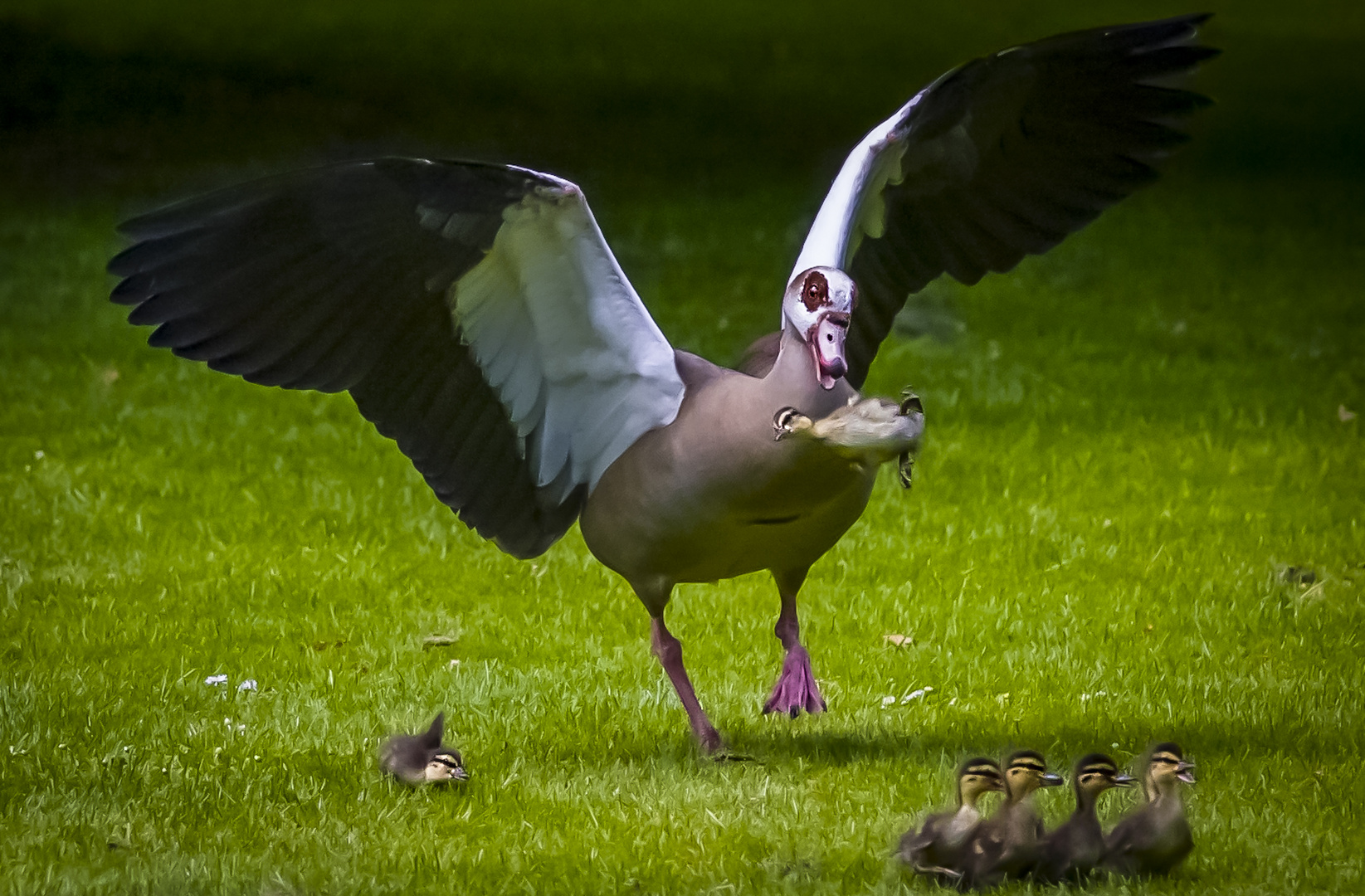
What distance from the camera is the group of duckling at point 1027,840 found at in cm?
416

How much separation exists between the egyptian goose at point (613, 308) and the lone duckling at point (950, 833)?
0.88 metres

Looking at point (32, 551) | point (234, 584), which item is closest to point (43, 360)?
point (32, 551)

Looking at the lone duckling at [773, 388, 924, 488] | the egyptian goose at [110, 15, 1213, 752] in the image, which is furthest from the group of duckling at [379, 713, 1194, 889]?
the egyptian goose at [110, 15, 1213, 752]

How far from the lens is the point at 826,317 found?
4477 mm

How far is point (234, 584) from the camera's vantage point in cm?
746

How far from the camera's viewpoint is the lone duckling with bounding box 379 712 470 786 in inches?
197

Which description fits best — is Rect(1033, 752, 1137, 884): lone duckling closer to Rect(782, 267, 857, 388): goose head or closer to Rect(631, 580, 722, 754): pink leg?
Rect(782, 267, 857, 388): goose head

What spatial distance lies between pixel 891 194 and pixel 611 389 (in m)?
1.17

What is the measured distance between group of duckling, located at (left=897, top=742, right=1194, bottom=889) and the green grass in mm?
96

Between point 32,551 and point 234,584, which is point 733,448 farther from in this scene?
point 32,551

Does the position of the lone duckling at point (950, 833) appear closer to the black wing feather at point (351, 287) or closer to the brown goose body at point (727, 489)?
the brown goose body at point (727, 489)

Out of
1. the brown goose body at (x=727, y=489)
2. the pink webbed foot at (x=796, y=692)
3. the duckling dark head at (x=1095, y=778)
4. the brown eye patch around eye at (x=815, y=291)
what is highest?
the brown eye patch around eye at (x=815, y=291)

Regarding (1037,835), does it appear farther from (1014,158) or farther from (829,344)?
(1014,158)

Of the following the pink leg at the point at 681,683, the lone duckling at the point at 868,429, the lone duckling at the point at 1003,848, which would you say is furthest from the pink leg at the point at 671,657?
the lone duckling at the point at 1003,848
